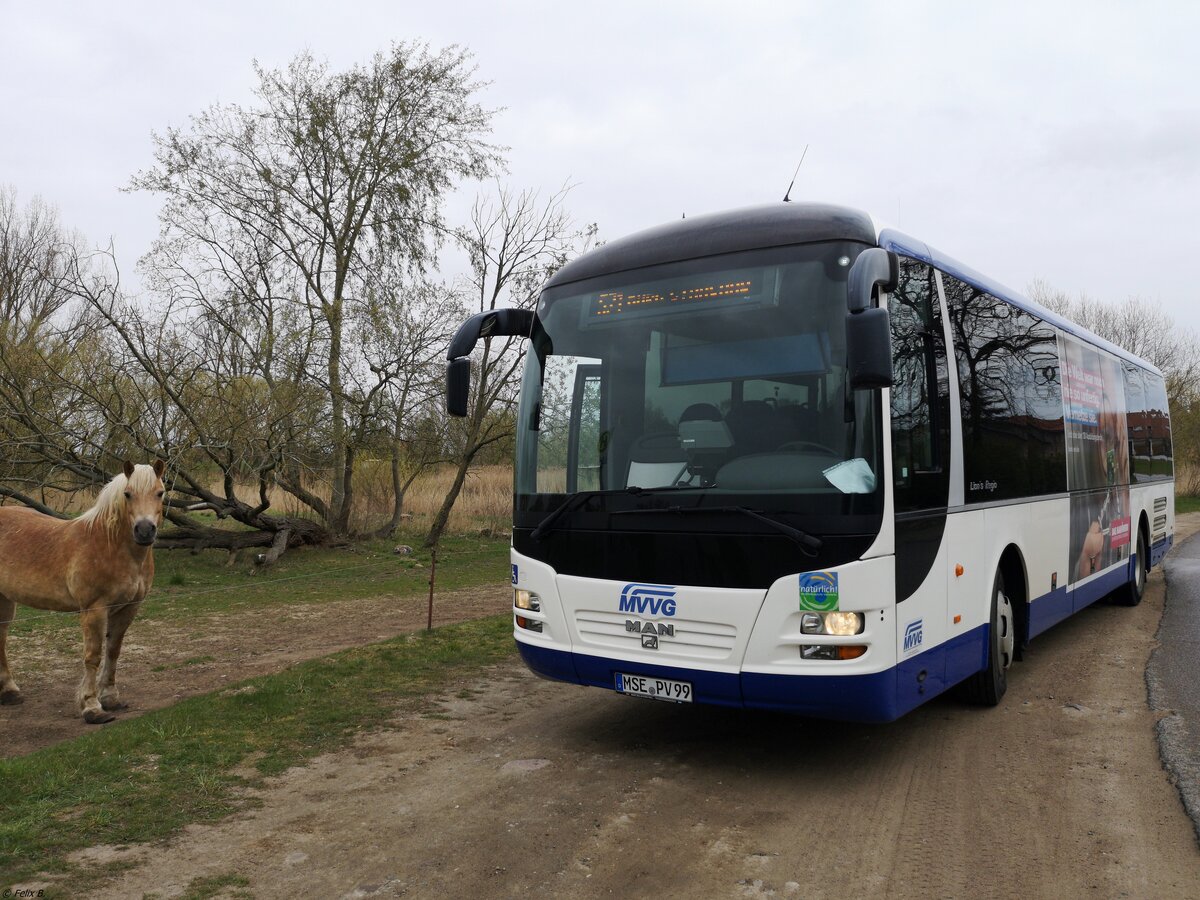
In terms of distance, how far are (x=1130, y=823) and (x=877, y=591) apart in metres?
1.56

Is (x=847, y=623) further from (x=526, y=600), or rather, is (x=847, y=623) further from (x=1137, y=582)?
(x=1137, y=582)

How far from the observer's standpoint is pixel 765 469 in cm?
475

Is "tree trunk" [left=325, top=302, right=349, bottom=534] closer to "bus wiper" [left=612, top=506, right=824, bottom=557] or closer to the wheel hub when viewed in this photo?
the wheel hub

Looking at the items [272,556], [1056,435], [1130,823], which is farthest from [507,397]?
[1130,823]

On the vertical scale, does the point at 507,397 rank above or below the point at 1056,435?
above

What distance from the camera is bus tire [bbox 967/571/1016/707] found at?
6199 mm

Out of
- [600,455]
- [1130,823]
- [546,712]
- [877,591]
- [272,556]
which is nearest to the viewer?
[1130,823]

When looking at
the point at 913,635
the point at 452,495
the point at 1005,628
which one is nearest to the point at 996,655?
the point at 1005,628

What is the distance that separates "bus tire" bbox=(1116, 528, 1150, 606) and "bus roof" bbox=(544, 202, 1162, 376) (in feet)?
21.6

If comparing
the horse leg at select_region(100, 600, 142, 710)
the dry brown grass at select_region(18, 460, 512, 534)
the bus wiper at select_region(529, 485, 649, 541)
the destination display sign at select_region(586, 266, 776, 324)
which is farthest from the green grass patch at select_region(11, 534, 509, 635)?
the destination display sign at select_region(586, 266, 776, 324)

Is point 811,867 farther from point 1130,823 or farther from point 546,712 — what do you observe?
point 546,712

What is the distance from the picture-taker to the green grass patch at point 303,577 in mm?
12711

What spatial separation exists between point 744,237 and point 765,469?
1403 mm

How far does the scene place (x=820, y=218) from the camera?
16.4 ft
